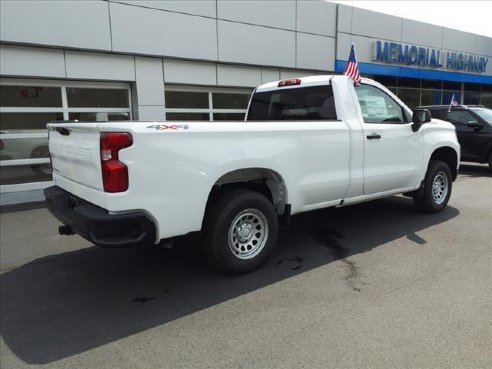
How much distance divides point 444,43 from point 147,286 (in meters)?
18.4

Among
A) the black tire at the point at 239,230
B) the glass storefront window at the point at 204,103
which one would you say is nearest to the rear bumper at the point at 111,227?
the black tire at the point at 239,230

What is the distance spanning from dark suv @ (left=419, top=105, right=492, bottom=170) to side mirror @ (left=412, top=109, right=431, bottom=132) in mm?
5726

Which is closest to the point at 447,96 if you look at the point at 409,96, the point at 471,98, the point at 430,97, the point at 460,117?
the point at 430,97

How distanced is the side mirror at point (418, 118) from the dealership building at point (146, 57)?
20.8 ft

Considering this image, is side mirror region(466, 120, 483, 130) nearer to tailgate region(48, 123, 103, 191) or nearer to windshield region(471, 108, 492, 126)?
windshield region(471, 108, 492, 126)

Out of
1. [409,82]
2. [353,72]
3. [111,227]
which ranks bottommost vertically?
[111,227]

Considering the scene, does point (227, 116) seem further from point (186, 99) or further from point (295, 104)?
point (295, 104)

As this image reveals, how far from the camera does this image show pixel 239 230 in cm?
416

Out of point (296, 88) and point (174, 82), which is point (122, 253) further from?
point (174, 82)

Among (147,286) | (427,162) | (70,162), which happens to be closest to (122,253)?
(147,286)

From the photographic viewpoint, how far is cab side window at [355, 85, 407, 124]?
5.17m

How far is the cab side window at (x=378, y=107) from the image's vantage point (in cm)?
517

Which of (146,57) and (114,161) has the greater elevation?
(146,57)

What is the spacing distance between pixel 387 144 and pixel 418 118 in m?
0.65
